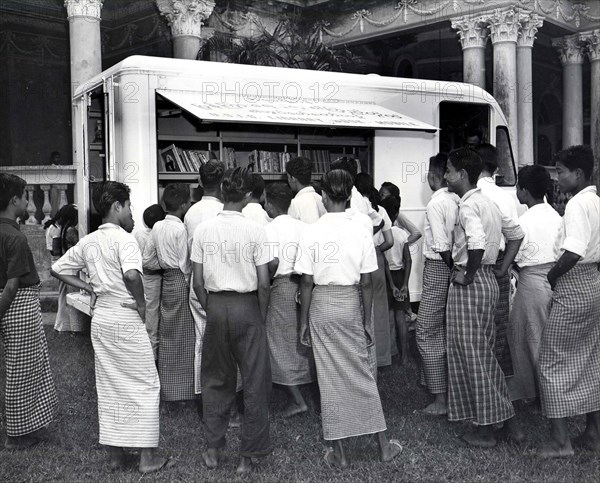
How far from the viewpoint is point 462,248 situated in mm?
4516

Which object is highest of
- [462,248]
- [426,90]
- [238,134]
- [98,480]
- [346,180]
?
[426,90]

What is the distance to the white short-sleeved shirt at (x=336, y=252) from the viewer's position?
13.8 ft

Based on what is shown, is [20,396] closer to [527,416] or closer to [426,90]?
[527,416]

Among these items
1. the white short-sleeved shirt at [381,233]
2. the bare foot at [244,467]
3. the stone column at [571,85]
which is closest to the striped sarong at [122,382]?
the bare foot at [244,467]

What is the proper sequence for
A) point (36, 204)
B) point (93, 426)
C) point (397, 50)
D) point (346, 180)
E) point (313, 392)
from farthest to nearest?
point (397, 50), point (36, 204), point (313, 392), point (93, 426), point (346, 180)

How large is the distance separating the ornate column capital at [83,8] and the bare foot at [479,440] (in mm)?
9169

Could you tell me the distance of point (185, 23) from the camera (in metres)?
13.1

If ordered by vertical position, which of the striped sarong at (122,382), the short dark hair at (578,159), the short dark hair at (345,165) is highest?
the short dark hair at (345,165)

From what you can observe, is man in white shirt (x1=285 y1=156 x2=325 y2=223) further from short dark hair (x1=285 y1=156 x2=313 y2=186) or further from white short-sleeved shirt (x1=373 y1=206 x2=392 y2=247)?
white short-sleeved shirt (x1=373 y1=206 x2=392 y2=247)

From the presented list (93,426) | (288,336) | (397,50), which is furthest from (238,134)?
(397,50)

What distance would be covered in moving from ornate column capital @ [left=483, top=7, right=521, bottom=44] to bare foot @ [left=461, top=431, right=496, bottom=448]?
1137 cm

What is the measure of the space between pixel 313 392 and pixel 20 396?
2.21m

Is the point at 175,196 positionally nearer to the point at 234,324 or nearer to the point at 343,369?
the point at 234,324

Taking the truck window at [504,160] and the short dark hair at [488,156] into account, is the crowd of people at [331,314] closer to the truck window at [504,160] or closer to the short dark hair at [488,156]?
the short dark hair at [488,156]
